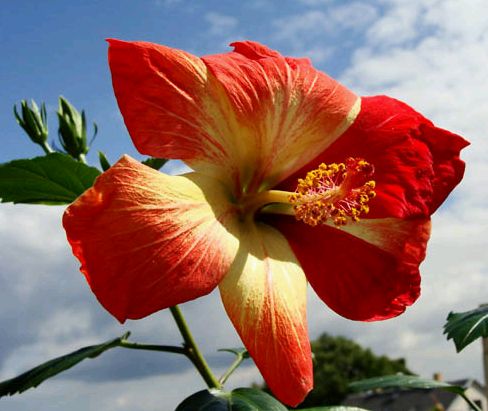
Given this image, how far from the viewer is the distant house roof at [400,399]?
34531 mm

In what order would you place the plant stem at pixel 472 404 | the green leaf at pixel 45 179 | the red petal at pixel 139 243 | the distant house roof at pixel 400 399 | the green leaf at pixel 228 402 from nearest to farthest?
the red petal at pixel 139 243, the green leaf at pixel 228 402, the green leaf at pixel 45 179, the plant stem at pixel 472 404, the distant house roof at pixel 400 399

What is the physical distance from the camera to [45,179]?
5.40 feet

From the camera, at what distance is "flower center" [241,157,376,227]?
1.44 metres

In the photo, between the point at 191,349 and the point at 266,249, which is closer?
the point at 266,249

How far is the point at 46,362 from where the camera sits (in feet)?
6.35

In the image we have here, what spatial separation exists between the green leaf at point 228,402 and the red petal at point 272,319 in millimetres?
236

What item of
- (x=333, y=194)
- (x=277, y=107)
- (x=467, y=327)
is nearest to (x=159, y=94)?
(x=277, y=107)

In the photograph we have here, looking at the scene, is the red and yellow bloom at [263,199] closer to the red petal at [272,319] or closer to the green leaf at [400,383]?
the red petal at [272,319]

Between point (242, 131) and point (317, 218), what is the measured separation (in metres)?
0.24

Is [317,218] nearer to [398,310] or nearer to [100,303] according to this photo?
[398,310]

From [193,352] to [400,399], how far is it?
37.9 metres

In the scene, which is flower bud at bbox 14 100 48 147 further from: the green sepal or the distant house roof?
the distant house roof

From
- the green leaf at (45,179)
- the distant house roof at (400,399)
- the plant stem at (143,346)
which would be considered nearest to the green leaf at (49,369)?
the plant stem at (143,346)

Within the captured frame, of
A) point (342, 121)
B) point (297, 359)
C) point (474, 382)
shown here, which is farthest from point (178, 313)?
point (474, 382)
